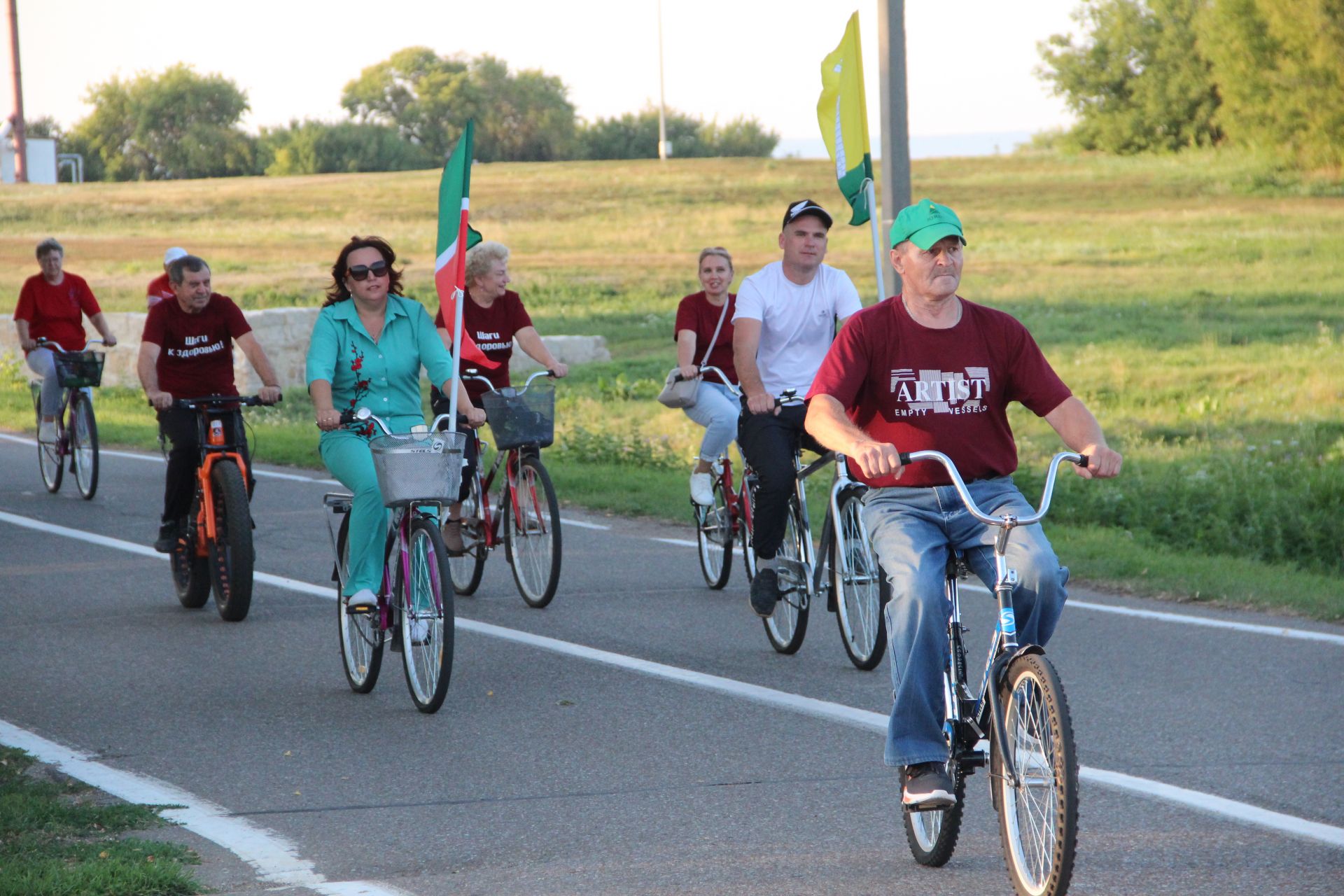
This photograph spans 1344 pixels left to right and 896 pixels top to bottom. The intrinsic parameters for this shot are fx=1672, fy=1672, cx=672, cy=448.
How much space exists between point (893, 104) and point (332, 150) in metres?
91.8

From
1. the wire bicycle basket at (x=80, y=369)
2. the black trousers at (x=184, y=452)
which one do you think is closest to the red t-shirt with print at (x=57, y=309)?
the wire bicycle basket at (x=80, y=369)

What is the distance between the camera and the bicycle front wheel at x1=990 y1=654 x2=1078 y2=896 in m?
4.27

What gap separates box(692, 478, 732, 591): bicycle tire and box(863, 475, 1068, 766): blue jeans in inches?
172

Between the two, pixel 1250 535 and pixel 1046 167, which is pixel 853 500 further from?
pixel 1046 167

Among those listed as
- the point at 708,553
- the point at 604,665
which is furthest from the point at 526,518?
the point at 604,665

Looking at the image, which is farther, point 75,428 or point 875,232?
point 75,428

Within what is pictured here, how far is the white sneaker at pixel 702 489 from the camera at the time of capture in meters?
9.46

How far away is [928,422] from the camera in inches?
198

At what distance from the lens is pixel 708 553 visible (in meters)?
9.85

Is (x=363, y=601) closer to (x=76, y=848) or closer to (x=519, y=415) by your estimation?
(x=76, y=848)

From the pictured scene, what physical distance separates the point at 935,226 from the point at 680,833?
2080 mm

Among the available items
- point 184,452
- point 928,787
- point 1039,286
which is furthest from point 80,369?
point 1039,286

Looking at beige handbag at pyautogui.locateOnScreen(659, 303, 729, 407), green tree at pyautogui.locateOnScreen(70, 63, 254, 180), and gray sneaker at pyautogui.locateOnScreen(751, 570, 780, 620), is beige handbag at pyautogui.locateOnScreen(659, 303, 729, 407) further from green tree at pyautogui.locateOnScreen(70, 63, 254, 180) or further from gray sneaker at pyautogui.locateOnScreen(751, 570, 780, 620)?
green tree at pyautogui.locateOnScreen(70, 63, 254, 180)

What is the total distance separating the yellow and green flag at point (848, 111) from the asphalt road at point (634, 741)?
9.07ft
